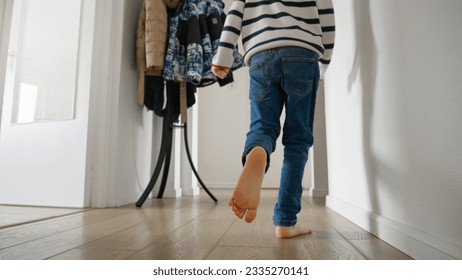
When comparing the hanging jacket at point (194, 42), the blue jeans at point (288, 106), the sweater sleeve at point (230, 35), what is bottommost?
the blue jeans at point (288, 106)

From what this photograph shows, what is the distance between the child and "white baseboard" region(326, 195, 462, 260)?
0.62 ft

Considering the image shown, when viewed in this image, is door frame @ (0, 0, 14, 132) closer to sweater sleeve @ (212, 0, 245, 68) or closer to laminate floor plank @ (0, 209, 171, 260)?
laminate floor plank @ (0, 209, 171, 260)

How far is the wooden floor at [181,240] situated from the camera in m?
0.68

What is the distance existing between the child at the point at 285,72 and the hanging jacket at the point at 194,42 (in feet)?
2.40

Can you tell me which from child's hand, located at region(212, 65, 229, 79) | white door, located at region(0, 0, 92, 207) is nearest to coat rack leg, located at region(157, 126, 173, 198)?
white door, located at region(0, 0, 92, 207)

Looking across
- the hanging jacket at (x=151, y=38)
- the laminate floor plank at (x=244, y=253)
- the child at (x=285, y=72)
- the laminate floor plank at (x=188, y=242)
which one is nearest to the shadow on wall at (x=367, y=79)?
the child at (x=285, y=72)

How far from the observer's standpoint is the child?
2.91 feet

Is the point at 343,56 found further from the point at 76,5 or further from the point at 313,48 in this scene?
the point at 76,5

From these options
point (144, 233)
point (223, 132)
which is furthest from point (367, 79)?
point (223, 132)

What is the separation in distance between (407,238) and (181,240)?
524mm

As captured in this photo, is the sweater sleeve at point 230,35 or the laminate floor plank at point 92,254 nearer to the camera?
the laminate floor plank at point 92,254

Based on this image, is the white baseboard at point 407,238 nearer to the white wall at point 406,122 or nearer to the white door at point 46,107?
the white wall at point 406,122

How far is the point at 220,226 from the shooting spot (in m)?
1.02
